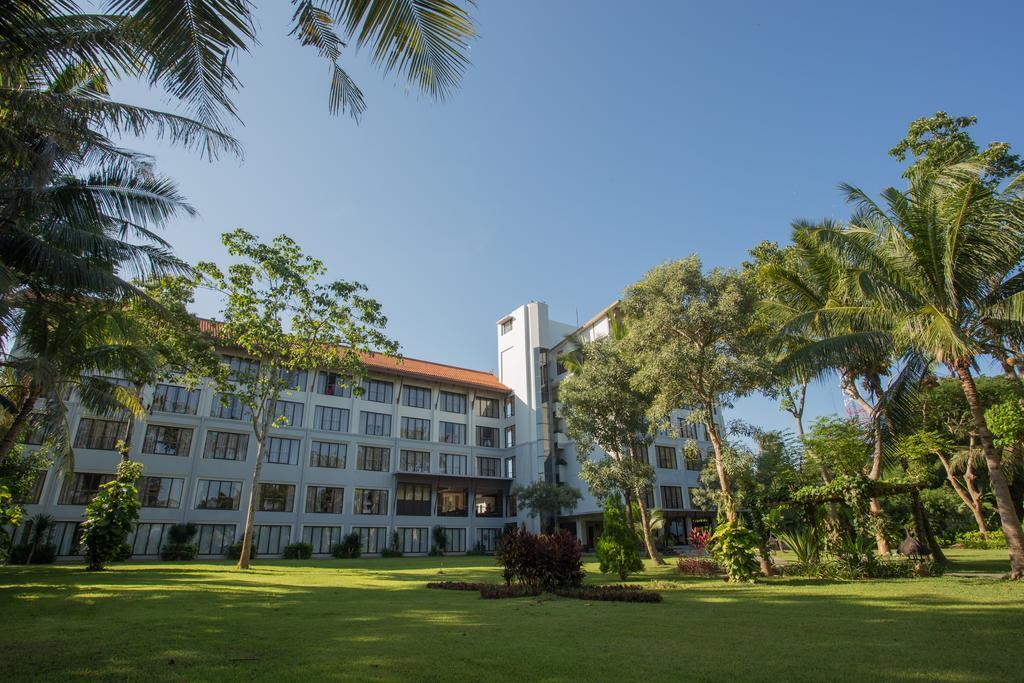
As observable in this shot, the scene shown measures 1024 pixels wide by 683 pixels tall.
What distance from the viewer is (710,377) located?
17.2 meters

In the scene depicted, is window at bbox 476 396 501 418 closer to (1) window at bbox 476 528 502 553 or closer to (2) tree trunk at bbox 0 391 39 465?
(1) window at bbox 476 528 502 553

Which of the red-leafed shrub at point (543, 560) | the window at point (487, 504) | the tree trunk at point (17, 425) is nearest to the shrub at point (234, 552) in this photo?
the window at point (487, 504)

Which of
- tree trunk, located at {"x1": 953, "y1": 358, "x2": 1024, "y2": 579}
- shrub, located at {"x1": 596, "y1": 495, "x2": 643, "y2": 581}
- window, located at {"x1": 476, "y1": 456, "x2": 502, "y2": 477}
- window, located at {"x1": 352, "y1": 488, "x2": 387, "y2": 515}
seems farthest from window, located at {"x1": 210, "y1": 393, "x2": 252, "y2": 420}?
tree trunk, located at {"x1": 953, "y1": 358, "x2": 1024, "y2": 579}

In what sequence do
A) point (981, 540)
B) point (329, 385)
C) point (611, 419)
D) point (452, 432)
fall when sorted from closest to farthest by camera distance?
point (611, 419), point (981, 540), point (329, 385), point (452, 432)

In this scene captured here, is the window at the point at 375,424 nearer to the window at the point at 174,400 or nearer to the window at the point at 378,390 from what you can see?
the window at the point at 378,390

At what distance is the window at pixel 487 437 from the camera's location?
48.4m

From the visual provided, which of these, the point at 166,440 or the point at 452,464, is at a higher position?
the point at 166,440

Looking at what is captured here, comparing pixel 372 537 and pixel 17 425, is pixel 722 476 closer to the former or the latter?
pixel 17 425

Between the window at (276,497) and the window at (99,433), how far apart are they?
29.9ft

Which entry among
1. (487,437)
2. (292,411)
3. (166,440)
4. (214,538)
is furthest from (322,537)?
(487,437)

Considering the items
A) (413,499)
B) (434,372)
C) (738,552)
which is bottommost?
(738,552)

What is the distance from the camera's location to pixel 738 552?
14.4m

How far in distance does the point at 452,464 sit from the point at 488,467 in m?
3.56

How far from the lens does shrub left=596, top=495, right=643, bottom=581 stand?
16.8 m
